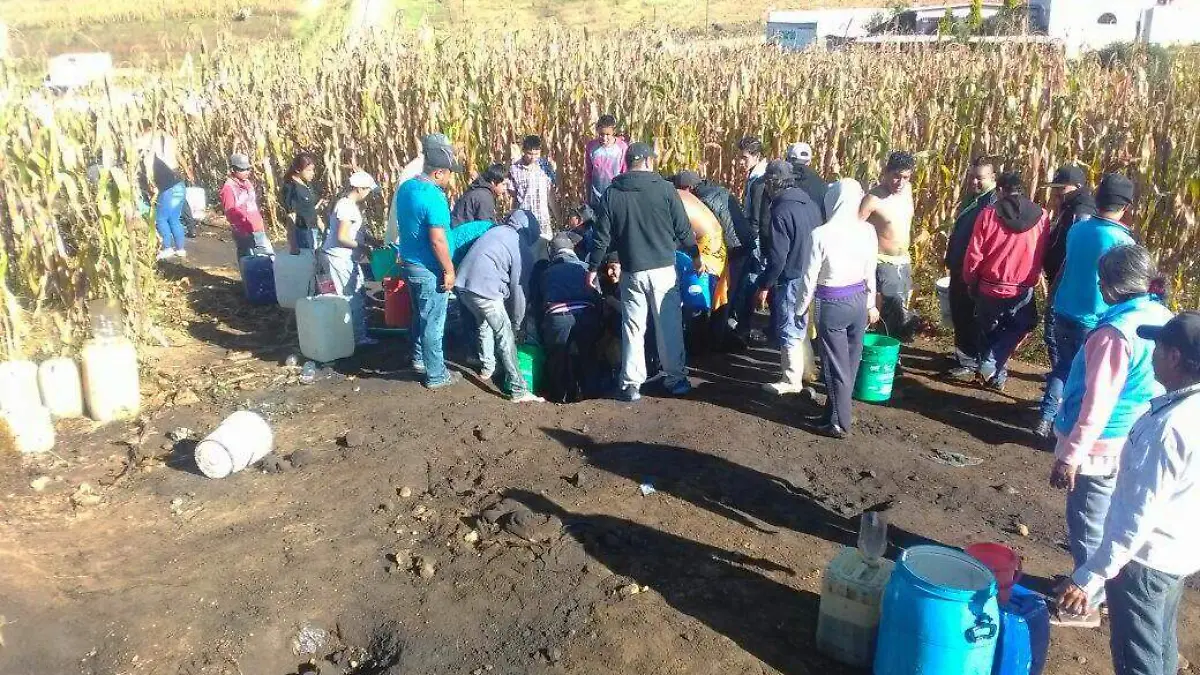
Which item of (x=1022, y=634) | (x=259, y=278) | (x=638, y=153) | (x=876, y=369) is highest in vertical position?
(x=638, y=153)

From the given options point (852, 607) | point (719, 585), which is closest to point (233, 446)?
point (719, 585)

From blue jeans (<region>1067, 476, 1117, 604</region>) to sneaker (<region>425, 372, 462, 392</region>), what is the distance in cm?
481

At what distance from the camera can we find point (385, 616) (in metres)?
4.58

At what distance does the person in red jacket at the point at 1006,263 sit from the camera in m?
6.74

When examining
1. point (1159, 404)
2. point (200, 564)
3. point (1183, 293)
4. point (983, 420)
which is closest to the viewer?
point (1159, 404)

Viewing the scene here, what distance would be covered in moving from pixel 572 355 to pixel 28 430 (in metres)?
4.09

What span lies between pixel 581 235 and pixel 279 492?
3.92m

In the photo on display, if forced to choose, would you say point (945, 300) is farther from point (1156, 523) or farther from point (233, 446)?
point (233, 446)

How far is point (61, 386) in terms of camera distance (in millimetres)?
6762

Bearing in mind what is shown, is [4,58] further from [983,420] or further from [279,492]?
[983,420]

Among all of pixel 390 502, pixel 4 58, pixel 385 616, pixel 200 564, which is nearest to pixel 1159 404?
pixel 385 616

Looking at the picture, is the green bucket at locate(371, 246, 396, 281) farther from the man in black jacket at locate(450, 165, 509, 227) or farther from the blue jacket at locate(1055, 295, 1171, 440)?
the blue jacket at locate(1055, 295, 1171, 440)

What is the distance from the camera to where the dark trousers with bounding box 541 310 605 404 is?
24.6 feet

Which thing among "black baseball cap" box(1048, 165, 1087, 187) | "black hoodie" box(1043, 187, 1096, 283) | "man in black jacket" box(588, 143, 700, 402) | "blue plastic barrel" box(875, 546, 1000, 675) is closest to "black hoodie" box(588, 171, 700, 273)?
"man in black jacket" box(588, 143, 700, 402)
